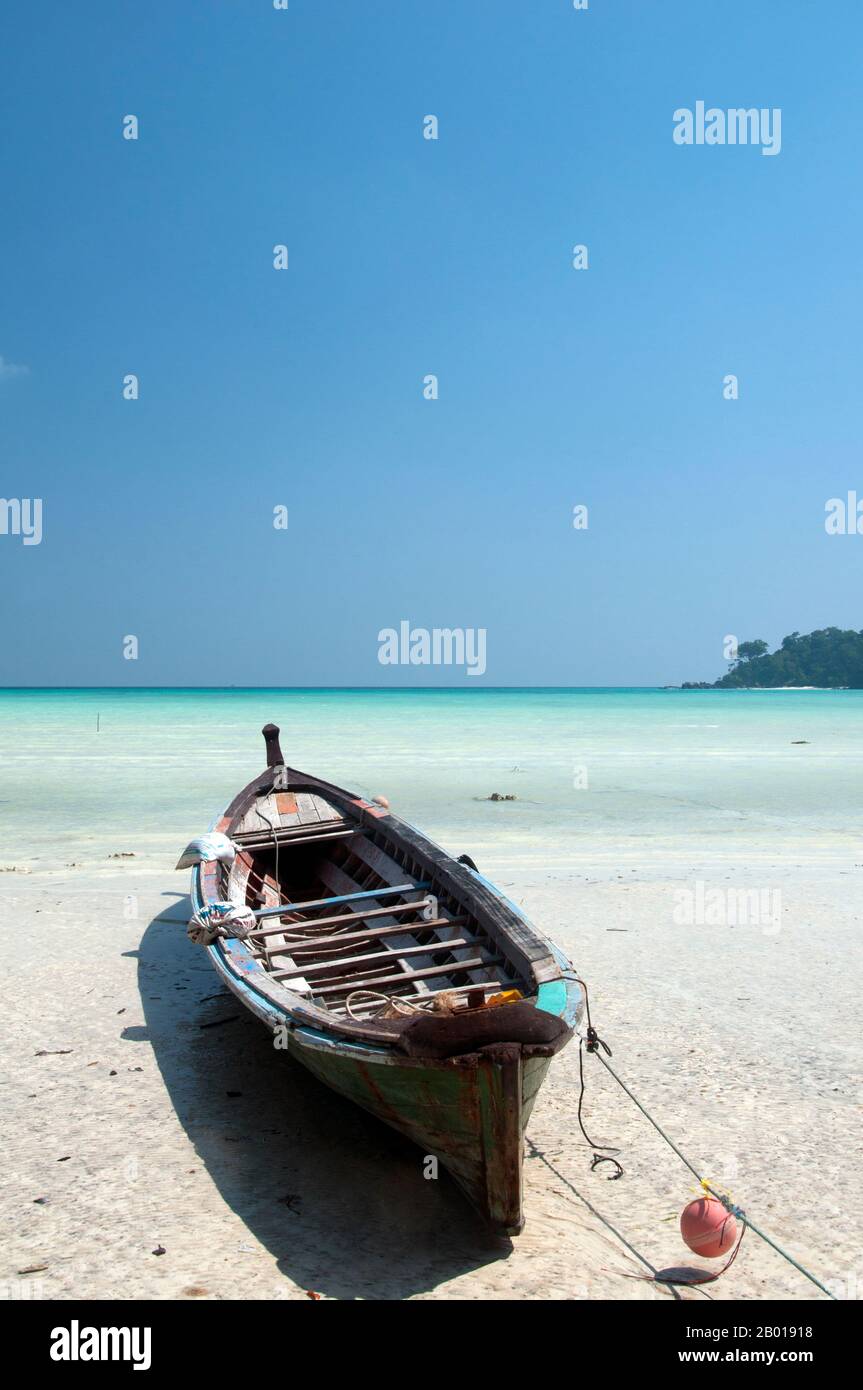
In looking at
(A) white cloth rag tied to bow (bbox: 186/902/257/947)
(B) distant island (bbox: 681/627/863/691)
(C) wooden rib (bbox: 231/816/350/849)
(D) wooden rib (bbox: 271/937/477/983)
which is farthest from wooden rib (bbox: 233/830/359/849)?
(B) distant island (bbox: 681/627/863/691)

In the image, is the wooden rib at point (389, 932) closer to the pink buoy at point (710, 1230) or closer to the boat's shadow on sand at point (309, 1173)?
the boat's shadow on sand at point (309, 1173)

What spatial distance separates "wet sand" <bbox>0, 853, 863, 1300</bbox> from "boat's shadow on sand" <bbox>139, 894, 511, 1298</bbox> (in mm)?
14

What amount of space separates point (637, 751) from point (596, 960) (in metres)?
25.9

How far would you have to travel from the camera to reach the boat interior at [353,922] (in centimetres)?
554

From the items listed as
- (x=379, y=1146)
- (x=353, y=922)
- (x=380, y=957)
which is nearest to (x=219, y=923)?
(x=380, y=957)

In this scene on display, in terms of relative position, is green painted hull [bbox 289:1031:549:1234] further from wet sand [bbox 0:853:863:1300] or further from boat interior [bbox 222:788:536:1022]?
boat interior [bbox 222:788:536:1022]

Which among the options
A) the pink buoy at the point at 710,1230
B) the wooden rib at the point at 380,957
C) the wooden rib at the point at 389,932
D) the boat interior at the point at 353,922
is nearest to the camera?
the pink buoy at the point at 710,1230

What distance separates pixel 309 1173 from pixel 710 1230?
6.21 ft

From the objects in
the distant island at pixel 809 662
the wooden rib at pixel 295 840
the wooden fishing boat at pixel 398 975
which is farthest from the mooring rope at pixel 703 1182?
the distant island at pixel 809 662

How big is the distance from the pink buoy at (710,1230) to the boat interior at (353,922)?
3.95ft

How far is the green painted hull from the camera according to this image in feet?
Answer: 12.4

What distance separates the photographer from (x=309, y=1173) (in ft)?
15.1

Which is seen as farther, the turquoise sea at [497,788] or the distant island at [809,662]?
the distant island at [809,662]
